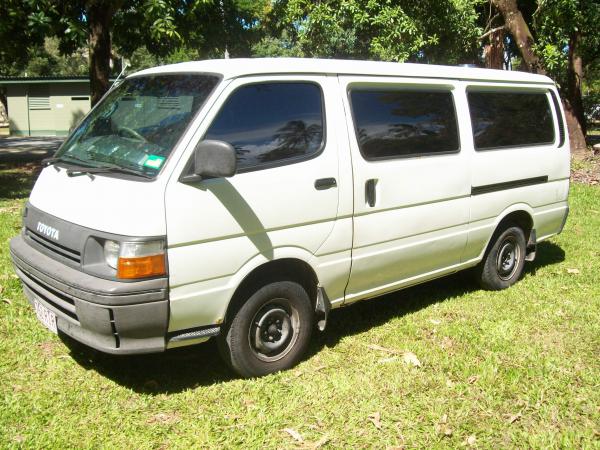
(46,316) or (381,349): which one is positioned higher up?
(46,316)

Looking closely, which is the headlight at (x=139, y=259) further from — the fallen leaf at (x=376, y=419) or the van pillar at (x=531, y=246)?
the van pillar at (x=531, y=246)

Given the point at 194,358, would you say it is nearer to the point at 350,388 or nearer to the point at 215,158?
the point at 350,388

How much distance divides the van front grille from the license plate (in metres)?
0.39

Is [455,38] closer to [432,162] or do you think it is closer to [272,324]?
[432,162]

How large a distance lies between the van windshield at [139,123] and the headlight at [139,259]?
1.48ft

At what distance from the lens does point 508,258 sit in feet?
20.0

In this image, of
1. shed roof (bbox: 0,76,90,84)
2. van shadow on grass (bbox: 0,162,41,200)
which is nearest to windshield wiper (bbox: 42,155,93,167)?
van shadow on grass (bbox: 0,162,41,200)

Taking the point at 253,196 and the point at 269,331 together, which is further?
the point at 269,331

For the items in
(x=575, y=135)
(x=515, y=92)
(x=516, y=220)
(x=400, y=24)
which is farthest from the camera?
(x=575, y=135)

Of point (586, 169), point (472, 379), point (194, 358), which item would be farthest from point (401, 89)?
point (586, 169)

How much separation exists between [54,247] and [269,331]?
4.97 feet

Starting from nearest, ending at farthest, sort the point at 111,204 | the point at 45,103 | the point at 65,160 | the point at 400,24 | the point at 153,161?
1. the point at 111,204
2. the point at 153,161
3. the point at 65,160
4. the point at 400,24
5. the point at 45,103

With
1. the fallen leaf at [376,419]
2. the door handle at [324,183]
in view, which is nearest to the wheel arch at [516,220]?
the door handle at [324,183]

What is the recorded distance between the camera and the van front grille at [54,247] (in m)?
3.58
